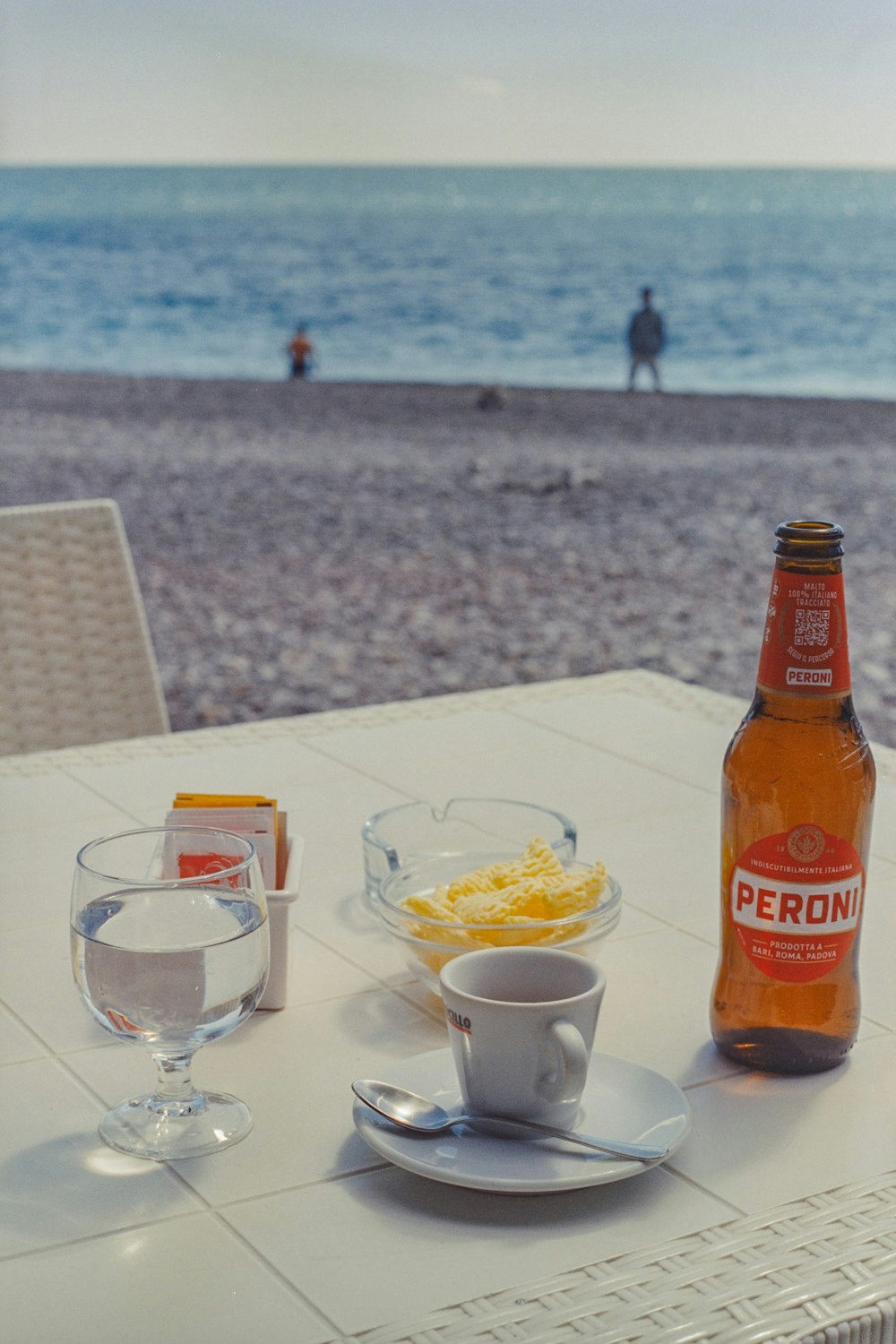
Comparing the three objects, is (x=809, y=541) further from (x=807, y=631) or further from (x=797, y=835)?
(x=797, y=835)

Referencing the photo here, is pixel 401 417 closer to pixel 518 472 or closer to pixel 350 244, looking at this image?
pixel 518 472

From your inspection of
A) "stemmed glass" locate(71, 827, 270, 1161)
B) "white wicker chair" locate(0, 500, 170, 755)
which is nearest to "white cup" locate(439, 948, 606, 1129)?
"stemmed glass" locate(71, 827, 270, 1161)

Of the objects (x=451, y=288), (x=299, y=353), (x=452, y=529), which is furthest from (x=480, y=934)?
(x=451, y=288)

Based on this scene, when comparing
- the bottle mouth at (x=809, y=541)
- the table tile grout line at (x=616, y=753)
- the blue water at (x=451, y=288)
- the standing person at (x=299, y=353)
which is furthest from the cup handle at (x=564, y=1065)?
the blue water at (x=451, y=288)

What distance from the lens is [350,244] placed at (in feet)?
110

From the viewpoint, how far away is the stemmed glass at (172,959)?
656 mm

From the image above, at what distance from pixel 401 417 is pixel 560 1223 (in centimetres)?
970

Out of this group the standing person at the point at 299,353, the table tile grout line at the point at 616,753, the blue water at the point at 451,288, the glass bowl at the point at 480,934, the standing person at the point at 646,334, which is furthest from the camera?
the blue water at the point at 451,288

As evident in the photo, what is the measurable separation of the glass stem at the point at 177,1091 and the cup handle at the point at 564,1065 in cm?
19

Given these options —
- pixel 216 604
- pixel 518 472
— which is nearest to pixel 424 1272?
pixel 216 604

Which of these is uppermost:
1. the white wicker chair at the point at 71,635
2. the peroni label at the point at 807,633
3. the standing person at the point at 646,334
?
the standing person at the point at 646,334

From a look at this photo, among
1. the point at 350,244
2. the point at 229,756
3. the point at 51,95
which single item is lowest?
the point at 229,756

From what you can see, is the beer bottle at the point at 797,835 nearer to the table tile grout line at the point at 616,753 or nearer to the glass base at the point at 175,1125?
the glass base at the point at 175,1125

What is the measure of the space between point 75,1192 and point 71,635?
128 cm
